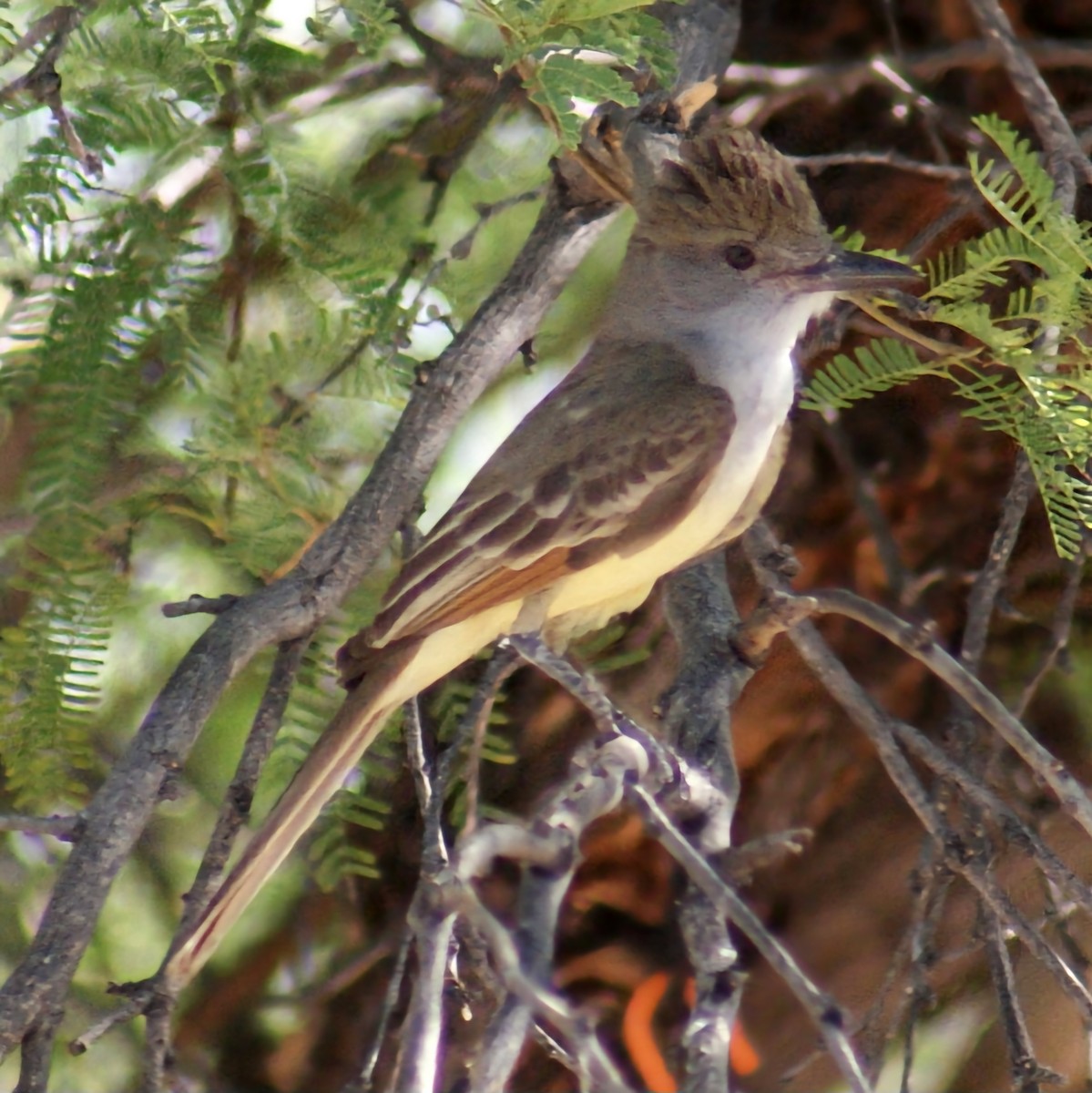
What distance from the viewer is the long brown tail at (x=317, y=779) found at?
242 cm

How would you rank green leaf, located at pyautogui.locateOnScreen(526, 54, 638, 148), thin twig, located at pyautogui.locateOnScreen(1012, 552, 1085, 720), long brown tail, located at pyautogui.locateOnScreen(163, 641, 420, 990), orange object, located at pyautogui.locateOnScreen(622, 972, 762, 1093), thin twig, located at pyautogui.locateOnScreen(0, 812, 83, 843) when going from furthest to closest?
1. orange object, located at pyautogui.locateOnScreen(622, 972, 762, 1093)
2. thin twig, located at pyautogui.locateOnScreen(1012, 552, 1085, 720)
3. long brown tail, located at pyautogui.locateOnScreen(163, 641, 420, 990)
4. green leaf, located at pyautogui.locateOnScreen(526, 54, 638, 148)
5. thin twig, located at pyautogui.locateOnScreen(0, 812, 83, 843)

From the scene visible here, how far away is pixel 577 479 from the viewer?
8.50 feet

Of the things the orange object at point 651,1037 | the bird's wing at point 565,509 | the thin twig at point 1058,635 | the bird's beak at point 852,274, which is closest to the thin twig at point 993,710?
the bird's wing at point 565,509

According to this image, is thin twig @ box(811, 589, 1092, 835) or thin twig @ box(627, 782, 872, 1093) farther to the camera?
thin twig @ box(811, 589, 1092, 835)

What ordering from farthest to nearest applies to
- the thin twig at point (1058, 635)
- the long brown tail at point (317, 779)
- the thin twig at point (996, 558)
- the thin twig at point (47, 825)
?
1. the thin twig at point (1058, 635)
2. the thin twig at point (996, 558)
3. the long brown tail at point (317, 779)
4. the thin twig at point (47, 825)

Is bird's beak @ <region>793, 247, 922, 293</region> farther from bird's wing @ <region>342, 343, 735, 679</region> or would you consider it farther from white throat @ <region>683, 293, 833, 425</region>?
bird's wing @ <region>342, 343, 735, 679</region>

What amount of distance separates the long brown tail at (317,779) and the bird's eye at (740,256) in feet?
3.30

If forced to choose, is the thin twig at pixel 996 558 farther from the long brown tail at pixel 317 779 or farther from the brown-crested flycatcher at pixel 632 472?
the long brown tail at pixel 317 779

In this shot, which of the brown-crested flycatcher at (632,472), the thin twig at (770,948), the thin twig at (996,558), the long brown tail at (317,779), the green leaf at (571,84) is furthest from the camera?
the thin twig at (996,558)

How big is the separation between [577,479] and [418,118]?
131 centimetres

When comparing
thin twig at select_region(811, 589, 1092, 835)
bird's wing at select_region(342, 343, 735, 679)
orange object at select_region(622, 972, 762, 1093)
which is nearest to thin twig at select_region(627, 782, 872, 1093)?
thin twig at select_region(811, 589, 1092, 835)

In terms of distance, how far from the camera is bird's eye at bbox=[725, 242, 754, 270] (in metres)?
2.85

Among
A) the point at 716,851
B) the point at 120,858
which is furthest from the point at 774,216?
the point at 120,858

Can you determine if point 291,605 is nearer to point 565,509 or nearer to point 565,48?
point 565,509
